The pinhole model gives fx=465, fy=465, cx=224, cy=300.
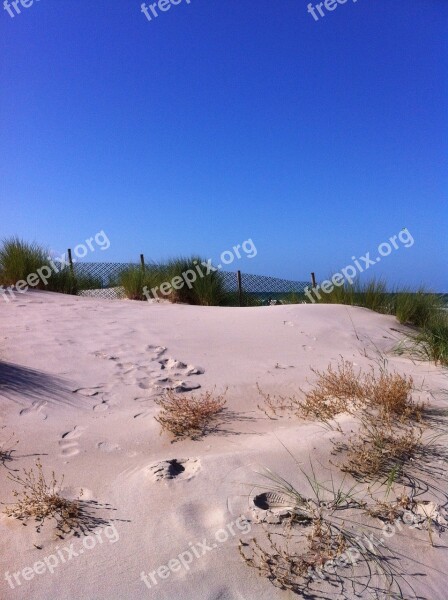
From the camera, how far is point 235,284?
11125mm

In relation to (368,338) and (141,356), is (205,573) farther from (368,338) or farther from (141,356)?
(368,338)

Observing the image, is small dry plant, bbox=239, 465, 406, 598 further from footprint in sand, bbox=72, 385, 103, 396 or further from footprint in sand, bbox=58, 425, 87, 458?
footprint in sand, bbox=72, 385, 103, 396

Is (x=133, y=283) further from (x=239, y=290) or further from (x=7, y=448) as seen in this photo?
(x=7, y=448)

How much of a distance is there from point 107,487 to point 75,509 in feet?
0.82

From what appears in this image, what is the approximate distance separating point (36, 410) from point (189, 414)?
1.04m

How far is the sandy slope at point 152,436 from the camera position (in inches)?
67.2

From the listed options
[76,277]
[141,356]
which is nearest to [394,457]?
[141,356]

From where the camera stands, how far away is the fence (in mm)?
10727

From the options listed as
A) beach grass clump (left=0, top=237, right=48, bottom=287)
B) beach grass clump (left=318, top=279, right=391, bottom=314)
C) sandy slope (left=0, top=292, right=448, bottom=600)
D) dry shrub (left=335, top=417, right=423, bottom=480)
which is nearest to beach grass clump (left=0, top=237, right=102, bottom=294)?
beach grass clump (left=0, top=237, right=48, bottom=287)

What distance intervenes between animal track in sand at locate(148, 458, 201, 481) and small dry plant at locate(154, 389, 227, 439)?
1.19 ft

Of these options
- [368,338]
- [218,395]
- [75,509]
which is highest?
Answer: [75,509]

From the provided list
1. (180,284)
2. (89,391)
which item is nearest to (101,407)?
(89,391)

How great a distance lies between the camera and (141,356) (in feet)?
14.1

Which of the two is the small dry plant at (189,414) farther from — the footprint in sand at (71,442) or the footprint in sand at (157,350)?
the footprint in sand at (157,350)
